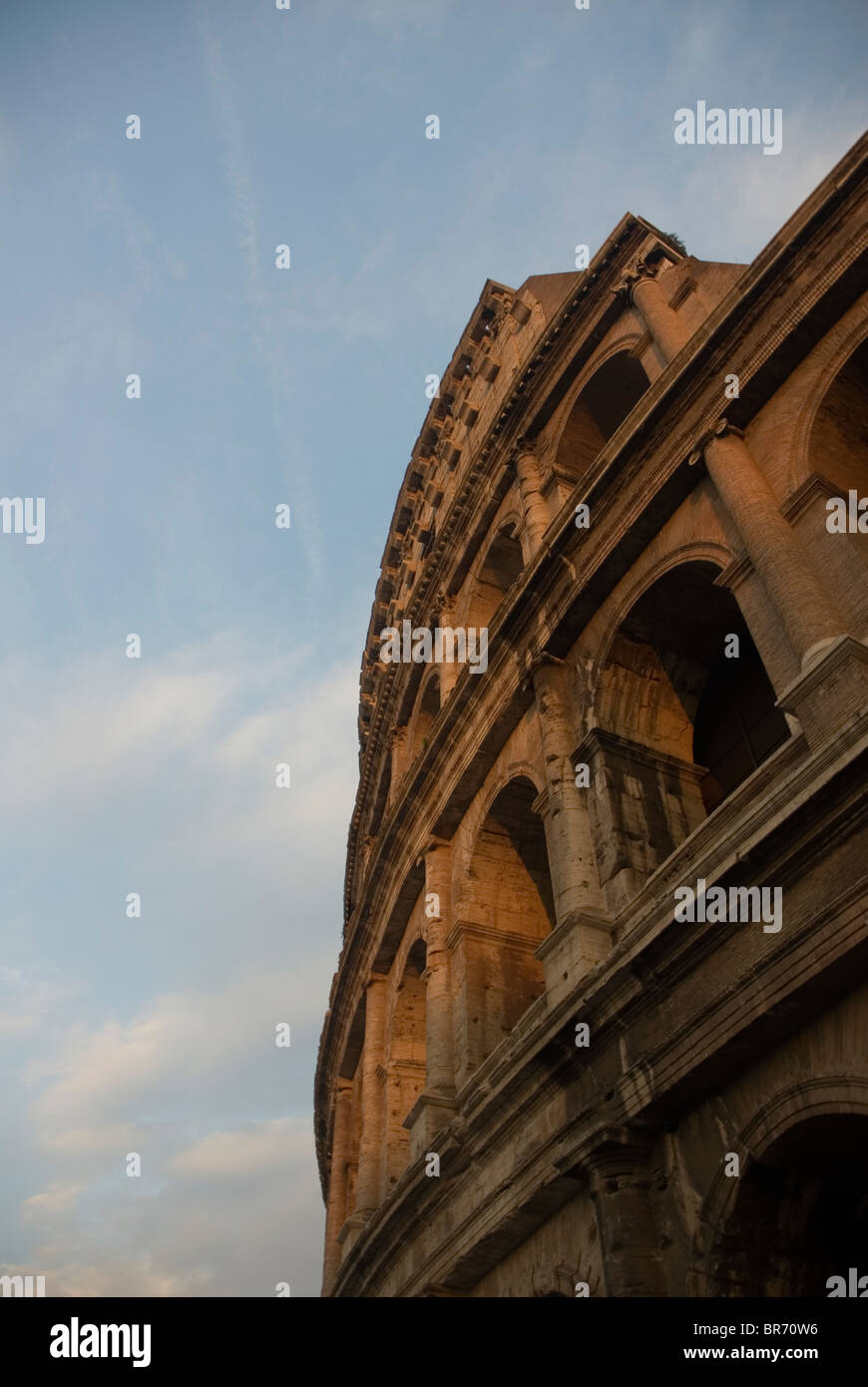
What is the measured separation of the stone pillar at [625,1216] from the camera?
21.2ft

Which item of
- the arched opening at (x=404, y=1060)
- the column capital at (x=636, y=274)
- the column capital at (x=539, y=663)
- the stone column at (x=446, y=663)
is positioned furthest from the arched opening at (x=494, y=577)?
the arched opening at (x=404, y=1060)

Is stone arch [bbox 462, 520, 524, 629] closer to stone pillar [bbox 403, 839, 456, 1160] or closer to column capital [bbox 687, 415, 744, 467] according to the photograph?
stone pillar [bbox 403, 839, 456, 1160]

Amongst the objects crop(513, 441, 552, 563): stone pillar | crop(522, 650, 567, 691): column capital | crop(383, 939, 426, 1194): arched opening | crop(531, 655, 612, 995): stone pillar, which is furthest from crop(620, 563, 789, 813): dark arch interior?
crop(383, 939, 426, 1194): arched opening

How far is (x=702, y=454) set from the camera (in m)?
9.38

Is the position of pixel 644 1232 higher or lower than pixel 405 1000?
lower

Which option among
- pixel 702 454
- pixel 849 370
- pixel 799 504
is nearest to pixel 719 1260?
pixel 799 504

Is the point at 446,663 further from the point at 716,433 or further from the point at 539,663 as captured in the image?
the point at 716,433

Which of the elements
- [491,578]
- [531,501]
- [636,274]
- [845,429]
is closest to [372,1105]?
[491,578]

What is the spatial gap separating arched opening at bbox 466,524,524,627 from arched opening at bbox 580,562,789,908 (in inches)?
237

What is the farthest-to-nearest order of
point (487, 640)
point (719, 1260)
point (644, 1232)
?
point (487, 640) < point (644, 1232) < point (719, 1260)

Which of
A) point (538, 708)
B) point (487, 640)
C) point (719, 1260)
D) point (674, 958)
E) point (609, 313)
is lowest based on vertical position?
point (719, 1260)

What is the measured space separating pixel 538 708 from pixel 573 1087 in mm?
4479
